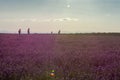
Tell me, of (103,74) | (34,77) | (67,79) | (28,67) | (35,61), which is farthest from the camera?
(35,61)

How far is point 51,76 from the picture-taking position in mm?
5070

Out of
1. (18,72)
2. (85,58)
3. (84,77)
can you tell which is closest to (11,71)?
(18,72)

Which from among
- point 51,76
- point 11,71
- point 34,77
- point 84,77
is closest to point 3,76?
point 11,71

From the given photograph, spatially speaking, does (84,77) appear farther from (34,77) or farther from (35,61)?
(35,61)

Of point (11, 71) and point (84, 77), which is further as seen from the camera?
point (11, 71)

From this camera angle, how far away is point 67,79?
4.89 metres

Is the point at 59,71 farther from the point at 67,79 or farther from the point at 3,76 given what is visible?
the point at 3,76

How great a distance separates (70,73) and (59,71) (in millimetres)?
329

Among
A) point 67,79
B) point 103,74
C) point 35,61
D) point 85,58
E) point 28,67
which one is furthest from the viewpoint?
point 85,58

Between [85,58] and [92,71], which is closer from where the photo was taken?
[92,71]

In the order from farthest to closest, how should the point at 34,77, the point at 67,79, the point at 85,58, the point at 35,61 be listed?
the point at 85,58 → the point at 35,61 → the point at 34,77 → the point at 67,79

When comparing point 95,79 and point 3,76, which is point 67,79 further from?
point 3,76

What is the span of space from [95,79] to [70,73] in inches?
31.0

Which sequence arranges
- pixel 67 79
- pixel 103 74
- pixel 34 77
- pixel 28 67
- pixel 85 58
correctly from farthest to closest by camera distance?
pixel 85 58, pixel 28 67, pixel 103 74, pixel 34 77, pixel 67 79
